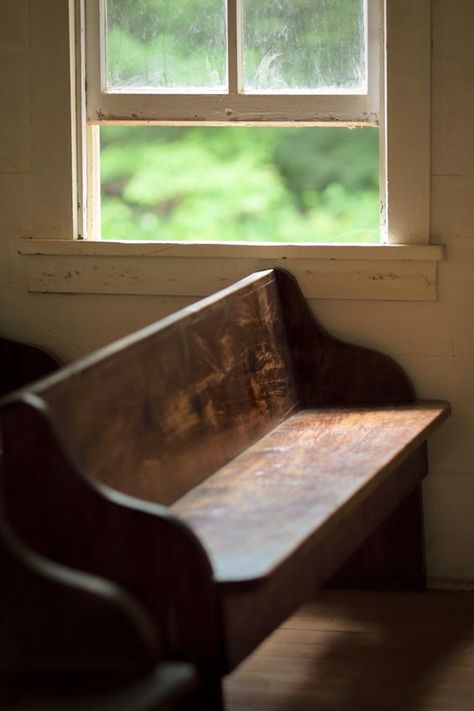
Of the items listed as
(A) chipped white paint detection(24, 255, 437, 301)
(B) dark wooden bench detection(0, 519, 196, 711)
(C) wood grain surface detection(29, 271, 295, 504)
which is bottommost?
(B) dark wooden bench detection(0, 519, 196, 711)

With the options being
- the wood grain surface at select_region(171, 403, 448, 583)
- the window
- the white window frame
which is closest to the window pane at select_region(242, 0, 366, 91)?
the window

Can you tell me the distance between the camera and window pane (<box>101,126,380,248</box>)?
11922 mm

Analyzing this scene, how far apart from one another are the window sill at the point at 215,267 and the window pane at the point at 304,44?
1.66ft

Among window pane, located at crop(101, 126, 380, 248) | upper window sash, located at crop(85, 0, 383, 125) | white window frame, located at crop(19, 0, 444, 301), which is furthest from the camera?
window pane, located at crop(101, 126, 380, 248)

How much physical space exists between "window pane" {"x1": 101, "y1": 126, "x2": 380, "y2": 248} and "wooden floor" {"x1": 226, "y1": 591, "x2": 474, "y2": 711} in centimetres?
805

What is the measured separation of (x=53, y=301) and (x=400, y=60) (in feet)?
4.16

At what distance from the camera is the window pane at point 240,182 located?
1192 centimetres

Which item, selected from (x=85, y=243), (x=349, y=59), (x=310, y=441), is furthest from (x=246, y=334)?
(x=349, y=59)

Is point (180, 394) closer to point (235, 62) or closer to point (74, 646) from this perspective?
point (74, 646)

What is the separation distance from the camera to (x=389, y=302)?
3.86 meters

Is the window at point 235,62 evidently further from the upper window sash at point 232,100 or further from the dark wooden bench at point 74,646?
the dark wooden bench at point 74,646

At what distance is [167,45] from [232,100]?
27 centimetres

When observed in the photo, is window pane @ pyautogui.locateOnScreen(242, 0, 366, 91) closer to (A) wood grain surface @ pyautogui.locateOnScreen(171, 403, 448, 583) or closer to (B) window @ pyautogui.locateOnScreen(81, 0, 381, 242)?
(B) window @ pyautogui.locateOnScreen(81, 0, 381, 242)

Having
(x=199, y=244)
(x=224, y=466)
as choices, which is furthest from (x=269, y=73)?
(x=224, y=466)
